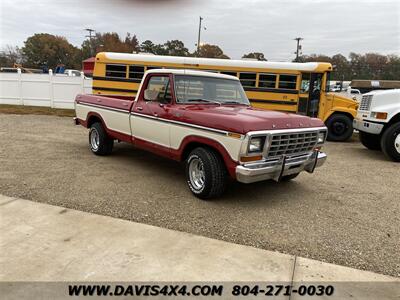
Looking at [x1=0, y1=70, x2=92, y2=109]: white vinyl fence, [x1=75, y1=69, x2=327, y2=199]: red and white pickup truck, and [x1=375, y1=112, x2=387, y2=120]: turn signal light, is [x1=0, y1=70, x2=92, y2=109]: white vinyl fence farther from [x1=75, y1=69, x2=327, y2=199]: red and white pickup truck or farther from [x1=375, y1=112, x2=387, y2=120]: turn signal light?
[x1=375, y1=112, x2=387, y2=120]: turn signal light

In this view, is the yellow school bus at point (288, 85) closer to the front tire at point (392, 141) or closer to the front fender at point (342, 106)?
the front fender at point (342, 106)

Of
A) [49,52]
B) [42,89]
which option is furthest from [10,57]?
[42,89]

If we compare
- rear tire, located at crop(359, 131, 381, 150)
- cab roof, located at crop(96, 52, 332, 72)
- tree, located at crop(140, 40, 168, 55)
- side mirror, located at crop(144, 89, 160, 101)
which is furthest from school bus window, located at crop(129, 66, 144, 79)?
tree, located at crop(140, 40, 168, 55)

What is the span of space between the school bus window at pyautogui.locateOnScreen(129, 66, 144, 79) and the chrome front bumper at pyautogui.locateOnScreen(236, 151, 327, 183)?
9.15m

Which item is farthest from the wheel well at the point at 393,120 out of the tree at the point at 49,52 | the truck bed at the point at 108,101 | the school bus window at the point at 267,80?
the tree at the point at 49,52

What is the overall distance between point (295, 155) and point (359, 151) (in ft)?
19.1

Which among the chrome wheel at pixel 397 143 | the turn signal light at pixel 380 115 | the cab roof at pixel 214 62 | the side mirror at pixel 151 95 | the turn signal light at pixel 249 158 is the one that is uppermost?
the cab roof at pixel 214 62

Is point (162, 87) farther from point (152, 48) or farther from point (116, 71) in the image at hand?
point (152, 48)

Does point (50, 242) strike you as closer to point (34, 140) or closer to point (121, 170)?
point (121, 170)

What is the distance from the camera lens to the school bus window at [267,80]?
12.3 m

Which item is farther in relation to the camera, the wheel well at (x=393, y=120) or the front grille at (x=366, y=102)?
the front grille at (x=366, y=102)

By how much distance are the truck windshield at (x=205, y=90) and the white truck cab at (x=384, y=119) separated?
4.21 metres

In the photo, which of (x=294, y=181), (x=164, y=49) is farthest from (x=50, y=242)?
(x=164, y=49)

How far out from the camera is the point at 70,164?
6.70 meters
